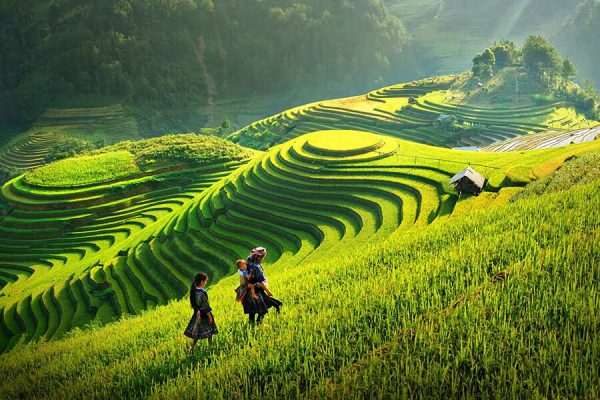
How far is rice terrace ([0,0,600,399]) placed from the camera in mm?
7152

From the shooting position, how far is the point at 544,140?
5809 cm

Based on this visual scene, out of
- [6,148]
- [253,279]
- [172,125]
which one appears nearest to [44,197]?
[253,279]

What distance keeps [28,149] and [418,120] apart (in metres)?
79.4

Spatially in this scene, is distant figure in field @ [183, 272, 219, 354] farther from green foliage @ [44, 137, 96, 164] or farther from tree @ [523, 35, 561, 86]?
tree @ [523, 35, 561, 86]

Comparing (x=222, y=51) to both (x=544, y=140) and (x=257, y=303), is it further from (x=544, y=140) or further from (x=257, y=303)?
(x=257, y=303)

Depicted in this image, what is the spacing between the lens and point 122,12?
5177 inches

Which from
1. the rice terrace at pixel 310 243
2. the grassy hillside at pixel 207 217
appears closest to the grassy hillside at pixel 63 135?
the rice terrace at pixel 310 243

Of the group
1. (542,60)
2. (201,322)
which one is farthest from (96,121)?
(201,322)

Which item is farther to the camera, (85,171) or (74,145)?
(74,145)

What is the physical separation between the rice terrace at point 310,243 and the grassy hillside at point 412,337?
0.06 meters

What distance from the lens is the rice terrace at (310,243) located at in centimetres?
715

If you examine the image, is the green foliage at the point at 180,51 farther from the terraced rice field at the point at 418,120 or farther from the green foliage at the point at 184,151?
the green foliage at the point at 184,151

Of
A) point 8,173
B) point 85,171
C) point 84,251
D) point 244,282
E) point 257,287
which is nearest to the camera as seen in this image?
point 244,282

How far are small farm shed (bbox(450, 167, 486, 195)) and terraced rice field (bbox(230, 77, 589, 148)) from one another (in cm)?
4224
